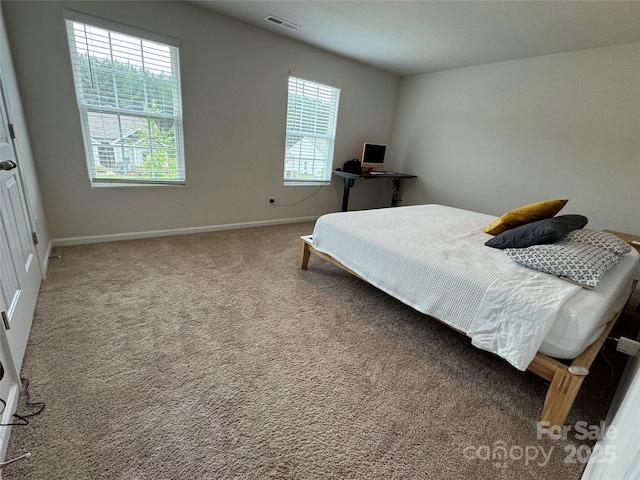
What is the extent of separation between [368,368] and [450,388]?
42cm

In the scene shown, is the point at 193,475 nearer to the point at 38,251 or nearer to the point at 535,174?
the point at 38,251

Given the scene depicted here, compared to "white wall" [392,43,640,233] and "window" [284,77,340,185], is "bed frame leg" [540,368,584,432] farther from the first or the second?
"window" [284,77,340,185]

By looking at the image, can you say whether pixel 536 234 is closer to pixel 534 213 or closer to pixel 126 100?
pixel 534 213

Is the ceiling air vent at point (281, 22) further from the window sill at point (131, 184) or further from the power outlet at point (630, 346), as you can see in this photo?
the power outlet at point (630, 346)

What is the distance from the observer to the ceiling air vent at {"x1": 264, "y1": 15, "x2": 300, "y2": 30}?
2.97 m

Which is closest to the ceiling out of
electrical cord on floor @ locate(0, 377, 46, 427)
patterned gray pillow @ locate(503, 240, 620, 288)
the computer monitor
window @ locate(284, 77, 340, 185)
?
window @ locate(284, 77, 340, 185)

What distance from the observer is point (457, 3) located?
239 cm

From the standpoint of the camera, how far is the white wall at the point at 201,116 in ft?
7.93

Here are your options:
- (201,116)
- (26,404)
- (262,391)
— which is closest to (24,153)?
(201,116)

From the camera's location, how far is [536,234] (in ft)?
5.84

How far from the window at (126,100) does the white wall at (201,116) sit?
83 millimetres

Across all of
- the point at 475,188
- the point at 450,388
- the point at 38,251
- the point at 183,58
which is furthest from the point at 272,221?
the point at 450,388

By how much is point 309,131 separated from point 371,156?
3.41ft

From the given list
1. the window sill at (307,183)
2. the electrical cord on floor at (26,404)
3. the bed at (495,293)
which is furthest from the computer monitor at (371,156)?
the electrical cord on floor at (26,404)
